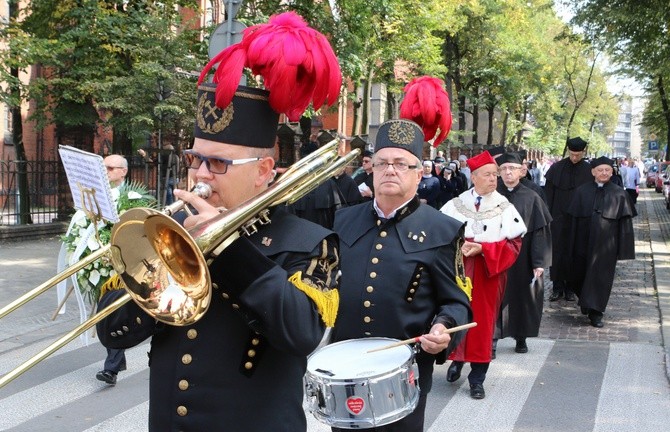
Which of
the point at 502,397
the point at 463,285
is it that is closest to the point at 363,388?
the point at 463,285

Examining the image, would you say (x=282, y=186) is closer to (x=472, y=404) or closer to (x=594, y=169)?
(x=472, y=404)

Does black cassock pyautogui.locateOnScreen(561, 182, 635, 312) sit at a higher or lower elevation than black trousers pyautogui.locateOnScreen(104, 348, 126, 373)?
higher

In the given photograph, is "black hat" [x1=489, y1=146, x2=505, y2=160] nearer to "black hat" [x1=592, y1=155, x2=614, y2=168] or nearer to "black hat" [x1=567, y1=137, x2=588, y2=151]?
"black hat" [x1=592, y1=155, x2=614, y2=168]

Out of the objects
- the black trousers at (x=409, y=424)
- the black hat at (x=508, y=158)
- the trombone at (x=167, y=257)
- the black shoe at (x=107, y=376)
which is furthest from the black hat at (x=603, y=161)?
the trombone at (x=167, y=257)

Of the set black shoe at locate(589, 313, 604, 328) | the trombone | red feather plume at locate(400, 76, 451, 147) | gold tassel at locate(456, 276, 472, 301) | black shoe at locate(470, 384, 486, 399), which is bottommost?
black shoe at locate(589, 313, 604, 328)

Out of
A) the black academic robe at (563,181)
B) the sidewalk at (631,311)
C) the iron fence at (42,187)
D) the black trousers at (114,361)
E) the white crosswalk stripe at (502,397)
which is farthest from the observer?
the iron fence at (42,187)

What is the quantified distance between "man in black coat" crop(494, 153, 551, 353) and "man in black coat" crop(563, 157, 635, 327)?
6.18 ft

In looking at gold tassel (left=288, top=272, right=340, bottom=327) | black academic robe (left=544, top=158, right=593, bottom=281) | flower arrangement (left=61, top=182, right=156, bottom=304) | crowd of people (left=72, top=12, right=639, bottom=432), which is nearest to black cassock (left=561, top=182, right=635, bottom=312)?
black academic robe (left=544, top=158, right=593, bottom=281)

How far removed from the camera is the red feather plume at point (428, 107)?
4867 mm

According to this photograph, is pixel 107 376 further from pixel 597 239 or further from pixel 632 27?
pixel 632 27

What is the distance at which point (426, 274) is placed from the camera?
428 cm

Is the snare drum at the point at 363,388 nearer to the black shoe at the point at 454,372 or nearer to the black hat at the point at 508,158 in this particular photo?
the black shoe at the point at 454,372

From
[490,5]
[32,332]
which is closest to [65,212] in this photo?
[32,332]

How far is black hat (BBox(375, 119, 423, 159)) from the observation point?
452 cm
